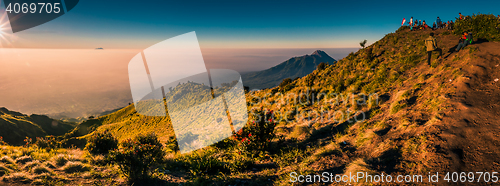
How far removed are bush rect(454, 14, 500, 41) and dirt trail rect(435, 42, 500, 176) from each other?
182 inches

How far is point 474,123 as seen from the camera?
6648 mm

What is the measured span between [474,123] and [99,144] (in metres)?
19.5

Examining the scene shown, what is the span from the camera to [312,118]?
14984mm

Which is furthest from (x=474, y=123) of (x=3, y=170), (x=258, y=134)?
(x=3, y=170)

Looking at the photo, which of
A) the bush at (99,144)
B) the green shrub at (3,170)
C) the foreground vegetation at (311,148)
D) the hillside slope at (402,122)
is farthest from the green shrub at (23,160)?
the hillside slope at (402,122)

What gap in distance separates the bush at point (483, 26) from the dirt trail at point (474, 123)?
462cm

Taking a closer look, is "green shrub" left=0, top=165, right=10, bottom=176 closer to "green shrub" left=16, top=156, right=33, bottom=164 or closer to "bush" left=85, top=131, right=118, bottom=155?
"green shrub" left=16, top=156, right=33, bottom=164

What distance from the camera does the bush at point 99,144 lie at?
38.9 ft

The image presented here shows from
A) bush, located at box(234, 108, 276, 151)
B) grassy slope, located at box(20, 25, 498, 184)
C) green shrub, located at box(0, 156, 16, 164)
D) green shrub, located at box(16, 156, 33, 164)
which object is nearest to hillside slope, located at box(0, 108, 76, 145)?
green shrub, located at box(16, 156, 33, 164)

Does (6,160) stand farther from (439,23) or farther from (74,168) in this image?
(439,23)

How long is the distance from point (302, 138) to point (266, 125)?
3.04 m

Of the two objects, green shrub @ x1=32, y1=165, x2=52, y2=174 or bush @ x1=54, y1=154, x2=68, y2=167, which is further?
bush @ x1=54, y1=154, x2=68, y2=167

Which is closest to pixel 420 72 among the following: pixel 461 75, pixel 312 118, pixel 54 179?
pixel 461 75

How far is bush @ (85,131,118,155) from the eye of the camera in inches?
467
